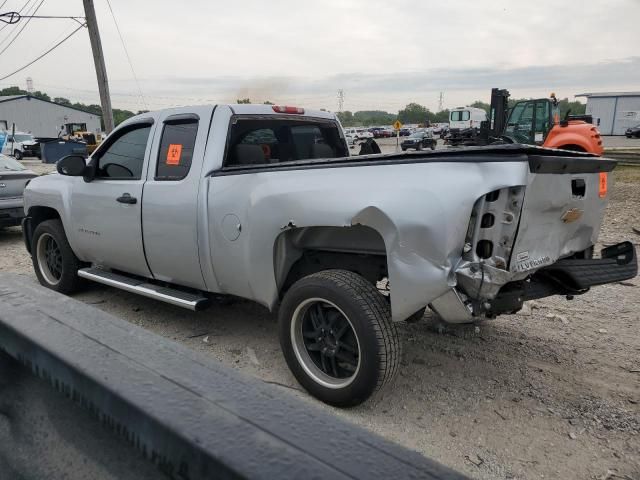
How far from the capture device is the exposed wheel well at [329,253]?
3.35 metres

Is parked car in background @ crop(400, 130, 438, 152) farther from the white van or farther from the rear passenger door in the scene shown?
the rear passenger door

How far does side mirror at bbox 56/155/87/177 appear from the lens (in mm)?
4941

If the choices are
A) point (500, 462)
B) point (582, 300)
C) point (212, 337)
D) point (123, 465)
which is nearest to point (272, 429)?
point (123, 465)

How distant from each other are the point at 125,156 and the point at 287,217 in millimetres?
2294

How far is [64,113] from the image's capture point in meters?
69.9

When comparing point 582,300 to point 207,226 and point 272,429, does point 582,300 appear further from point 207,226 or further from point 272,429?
point 272,429

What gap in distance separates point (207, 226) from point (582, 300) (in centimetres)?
383

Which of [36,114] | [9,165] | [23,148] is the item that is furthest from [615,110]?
[36,114]

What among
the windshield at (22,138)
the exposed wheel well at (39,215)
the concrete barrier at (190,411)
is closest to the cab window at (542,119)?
the exposed wheel well at (39,215)

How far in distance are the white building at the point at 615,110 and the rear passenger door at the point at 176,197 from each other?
2053 inches

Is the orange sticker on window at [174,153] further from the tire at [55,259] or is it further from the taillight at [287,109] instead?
the tire at [55,259]

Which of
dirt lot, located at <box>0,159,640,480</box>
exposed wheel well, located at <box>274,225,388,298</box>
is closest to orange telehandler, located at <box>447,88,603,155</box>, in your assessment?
dirt lot, located at <box>0,159,640,480</box>

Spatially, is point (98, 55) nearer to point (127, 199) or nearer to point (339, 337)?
point (127, 199)

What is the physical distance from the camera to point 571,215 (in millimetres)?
3227
